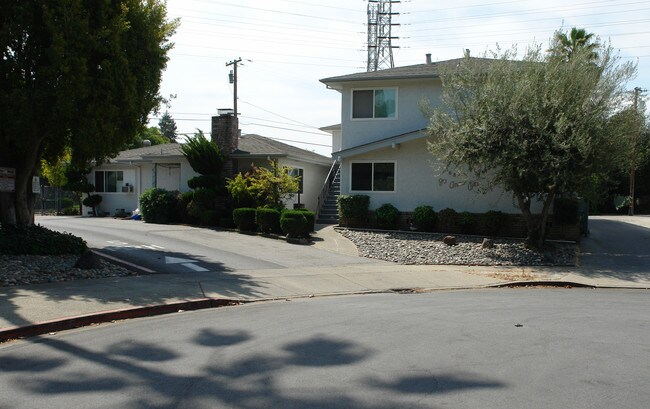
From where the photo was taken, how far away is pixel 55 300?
396 inches

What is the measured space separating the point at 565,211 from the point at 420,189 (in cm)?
553

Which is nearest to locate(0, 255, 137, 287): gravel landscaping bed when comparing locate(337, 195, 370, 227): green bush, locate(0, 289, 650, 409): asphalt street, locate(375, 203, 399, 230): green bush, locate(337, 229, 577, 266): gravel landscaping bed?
locate(0, 289, 650, 409): asphalt street

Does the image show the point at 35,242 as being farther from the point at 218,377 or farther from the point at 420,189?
the point at 420,189

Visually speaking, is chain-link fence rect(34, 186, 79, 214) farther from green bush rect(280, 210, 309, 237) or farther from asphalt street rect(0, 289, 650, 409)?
asphalt street rect(0, 289, 650, 409)

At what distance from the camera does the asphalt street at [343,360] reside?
5531 mm

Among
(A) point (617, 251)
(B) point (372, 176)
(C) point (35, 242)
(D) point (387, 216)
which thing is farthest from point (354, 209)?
(C) point (35, 242)

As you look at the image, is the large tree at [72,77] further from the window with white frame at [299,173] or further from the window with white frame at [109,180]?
the window with white frame at [109,180]

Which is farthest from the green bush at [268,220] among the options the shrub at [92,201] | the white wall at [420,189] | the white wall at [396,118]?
the shrub at [92,201]

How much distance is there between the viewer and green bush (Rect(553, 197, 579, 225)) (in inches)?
824

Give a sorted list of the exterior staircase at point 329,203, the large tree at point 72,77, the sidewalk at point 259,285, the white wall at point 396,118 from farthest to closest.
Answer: the exterior staircase at point 329,203 → the white wall at point 396,118 → the large tree at point 72,77 → the sidewalk at point 259,285

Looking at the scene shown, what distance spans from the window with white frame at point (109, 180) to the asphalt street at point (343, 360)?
24.7m

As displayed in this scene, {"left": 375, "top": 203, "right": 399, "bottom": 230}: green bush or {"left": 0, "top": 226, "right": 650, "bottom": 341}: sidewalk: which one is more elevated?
{"left": 375, "top": 203, "right": 399, "bottom": 230}: green bush

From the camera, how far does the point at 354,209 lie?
23.6 m

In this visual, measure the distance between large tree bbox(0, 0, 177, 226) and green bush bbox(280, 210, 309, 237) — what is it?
699 centimetres
